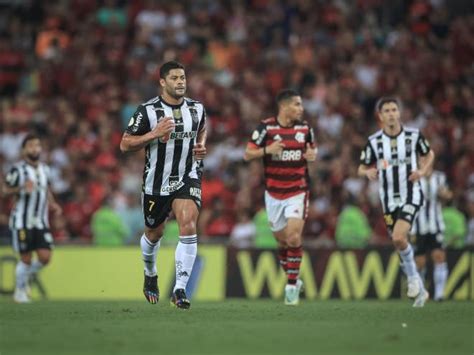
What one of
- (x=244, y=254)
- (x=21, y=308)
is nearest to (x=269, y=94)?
(x=244, y=254)

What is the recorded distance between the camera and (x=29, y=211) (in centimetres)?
1764

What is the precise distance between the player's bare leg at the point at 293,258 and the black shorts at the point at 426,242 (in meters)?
4.23

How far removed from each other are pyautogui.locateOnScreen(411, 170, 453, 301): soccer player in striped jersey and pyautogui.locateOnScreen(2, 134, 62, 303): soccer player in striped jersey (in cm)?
578

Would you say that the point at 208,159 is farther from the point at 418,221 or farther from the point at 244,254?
the point at 418,221

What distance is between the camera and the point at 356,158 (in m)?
22.5

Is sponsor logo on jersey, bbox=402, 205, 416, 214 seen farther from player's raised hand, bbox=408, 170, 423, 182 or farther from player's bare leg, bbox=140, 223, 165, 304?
player's bare leg, bbox=140, 223, 165, 304

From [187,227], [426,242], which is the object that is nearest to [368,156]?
[187,227]

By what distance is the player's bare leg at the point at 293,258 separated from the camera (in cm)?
1441

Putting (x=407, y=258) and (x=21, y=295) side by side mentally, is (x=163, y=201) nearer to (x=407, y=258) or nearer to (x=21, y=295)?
(x=407, y=258)

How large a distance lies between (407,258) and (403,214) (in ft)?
1.80

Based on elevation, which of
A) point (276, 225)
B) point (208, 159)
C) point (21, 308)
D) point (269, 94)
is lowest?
point (21, 308)

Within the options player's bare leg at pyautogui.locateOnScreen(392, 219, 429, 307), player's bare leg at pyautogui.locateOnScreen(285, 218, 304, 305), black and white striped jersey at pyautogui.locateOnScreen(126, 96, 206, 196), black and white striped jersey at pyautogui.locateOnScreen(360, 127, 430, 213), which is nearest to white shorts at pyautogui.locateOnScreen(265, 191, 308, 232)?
player's bare leg at pyautogui.locateOnScreen(285, 218, 304, 305)

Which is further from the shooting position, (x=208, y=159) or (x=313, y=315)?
(x=208, y=159)

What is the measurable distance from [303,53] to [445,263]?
7.58 meters
